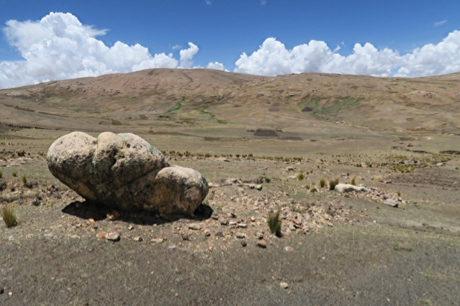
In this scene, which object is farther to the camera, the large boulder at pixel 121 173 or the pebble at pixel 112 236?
the large boulder at pixel 121 173

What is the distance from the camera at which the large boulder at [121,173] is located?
1029cm

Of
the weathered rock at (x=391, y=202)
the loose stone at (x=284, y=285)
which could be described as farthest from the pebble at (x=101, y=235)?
the weathered rock at (x=391, y=202)

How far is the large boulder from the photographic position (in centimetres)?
1029

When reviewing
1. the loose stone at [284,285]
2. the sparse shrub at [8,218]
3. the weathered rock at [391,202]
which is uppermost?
the sparse shrub at [8,218]

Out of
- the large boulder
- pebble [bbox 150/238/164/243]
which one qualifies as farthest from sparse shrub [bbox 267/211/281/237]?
pebble [bbox 150/238/164/243]

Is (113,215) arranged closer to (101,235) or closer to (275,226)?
(101,235)

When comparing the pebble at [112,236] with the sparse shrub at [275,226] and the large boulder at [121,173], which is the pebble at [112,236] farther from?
the sparse shrub at [275,226]

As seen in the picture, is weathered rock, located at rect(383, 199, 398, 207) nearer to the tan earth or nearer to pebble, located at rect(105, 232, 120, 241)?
the tan earth

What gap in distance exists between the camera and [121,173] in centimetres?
1041

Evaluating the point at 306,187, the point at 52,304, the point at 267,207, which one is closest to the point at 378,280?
the point at 267,207

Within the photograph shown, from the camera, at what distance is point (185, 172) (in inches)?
458

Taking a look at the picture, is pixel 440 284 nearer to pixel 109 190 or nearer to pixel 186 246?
pixel 186 246

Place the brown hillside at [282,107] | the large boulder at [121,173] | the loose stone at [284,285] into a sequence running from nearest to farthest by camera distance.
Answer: the loose stone at [284,285] < the large boulder at [121,173] < the brown hillside at [282,107]

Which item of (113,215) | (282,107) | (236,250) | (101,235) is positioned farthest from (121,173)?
(282,107)
